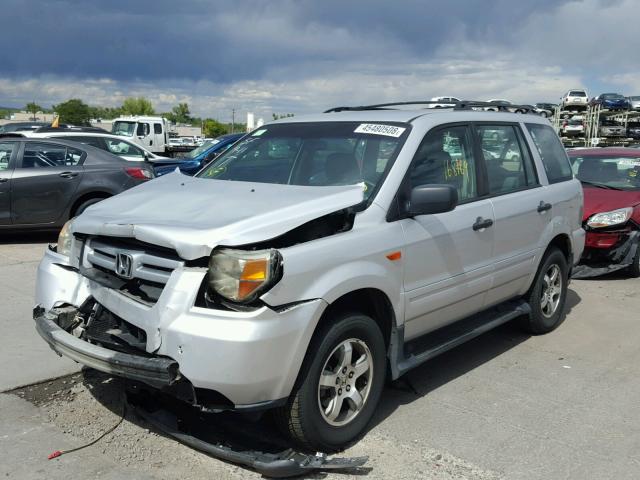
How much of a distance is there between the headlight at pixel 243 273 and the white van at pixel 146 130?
2581 centimetres

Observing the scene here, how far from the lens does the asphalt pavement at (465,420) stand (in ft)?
11.5

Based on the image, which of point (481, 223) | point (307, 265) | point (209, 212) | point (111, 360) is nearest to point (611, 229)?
point (481, 223)

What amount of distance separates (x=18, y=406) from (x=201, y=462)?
1.44m

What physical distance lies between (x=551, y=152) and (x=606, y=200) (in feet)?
9.45

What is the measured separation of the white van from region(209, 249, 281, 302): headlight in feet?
84.7

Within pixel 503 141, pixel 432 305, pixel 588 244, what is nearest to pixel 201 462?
pixel 432 305

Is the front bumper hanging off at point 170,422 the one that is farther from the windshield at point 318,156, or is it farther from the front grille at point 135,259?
the windshield at point 318,156

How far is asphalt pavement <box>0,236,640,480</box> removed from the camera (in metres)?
3.50

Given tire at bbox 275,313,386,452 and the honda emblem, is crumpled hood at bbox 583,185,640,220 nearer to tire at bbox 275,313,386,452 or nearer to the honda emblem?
tire at bbox 275,313,386,452

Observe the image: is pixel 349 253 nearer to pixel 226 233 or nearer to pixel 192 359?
pixel 226 233

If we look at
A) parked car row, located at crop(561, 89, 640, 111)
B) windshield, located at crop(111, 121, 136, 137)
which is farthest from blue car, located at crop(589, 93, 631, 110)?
windshield, located at crop(111, 121, 136, 137)

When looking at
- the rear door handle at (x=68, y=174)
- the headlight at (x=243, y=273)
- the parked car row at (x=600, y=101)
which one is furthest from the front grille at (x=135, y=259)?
the parked car row at (x=600, y=101)

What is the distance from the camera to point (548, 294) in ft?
19.5

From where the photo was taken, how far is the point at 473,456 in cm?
367
